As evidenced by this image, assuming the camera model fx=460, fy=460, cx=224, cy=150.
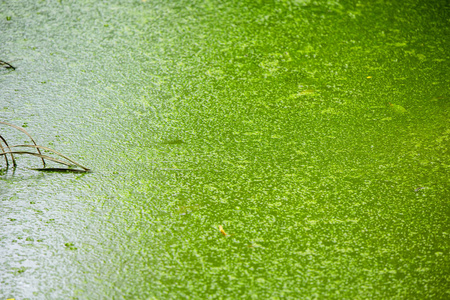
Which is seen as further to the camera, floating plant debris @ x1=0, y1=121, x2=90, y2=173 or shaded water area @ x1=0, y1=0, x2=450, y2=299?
floating plant debris @ x1=0, y1=121, x2=90, y2=173

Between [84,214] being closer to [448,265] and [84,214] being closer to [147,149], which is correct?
[147,149]

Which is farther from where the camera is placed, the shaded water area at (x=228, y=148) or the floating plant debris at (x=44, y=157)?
the floating plant debris at (x=44, y=157)

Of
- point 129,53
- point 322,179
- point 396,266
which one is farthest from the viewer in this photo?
point 129,53

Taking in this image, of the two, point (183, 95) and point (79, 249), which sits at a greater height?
point (183, 95)

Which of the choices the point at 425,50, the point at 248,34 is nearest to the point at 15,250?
the point at 248,34

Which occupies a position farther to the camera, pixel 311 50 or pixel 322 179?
pixel 311 50

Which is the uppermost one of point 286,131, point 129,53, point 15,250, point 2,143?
point 129,53

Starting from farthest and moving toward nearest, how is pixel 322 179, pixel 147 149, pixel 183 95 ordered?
pixel 183 95
pixel 147 149
pixel 322 179
